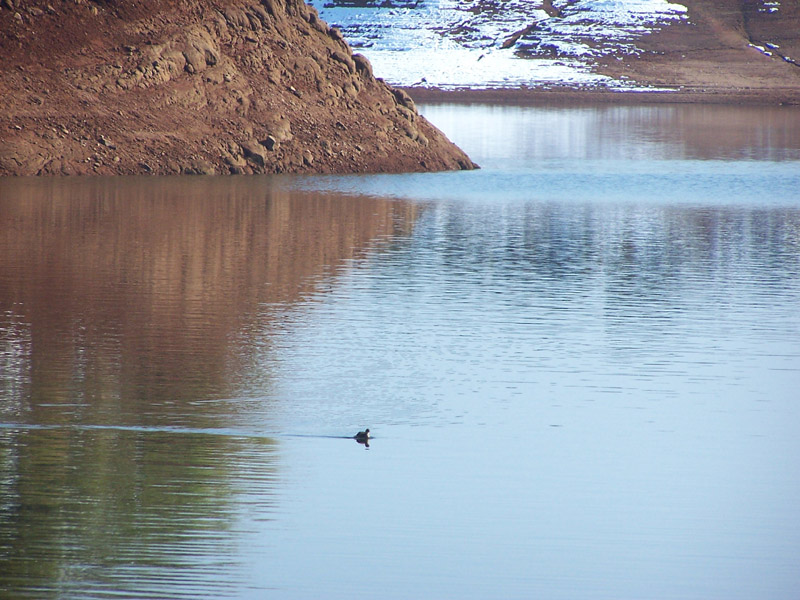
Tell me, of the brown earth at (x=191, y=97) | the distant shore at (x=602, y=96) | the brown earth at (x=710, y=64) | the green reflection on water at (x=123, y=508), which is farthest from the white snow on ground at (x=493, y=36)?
the green reflection on water at (x=123, y=508)

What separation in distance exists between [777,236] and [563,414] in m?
16.5

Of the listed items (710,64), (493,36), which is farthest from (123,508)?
(493,36)

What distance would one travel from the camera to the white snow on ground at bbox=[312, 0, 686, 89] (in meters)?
142

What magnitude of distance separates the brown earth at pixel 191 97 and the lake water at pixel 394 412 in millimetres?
11503

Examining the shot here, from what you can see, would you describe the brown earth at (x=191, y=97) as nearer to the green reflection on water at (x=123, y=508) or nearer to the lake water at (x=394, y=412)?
the lake water at (x=394, y=412)

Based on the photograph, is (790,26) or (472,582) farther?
(790,26)

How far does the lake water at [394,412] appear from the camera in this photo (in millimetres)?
8203

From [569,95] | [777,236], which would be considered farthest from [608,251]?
[569,95]

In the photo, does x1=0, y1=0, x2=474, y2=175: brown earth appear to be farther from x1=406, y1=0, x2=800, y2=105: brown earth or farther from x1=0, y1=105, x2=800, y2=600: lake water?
x1=406, y1=0, x2=800, y2=105: brown earth

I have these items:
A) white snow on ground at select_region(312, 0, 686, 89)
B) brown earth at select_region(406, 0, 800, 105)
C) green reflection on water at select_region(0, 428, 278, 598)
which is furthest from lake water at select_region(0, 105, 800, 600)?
white snow on ground at select_region(312, 0, 686, 89)

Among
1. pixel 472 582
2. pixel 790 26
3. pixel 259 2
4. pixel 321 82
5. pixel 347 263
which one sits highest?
pixel 790 26

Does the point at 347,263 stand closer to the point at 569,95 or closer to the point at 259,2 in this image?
the point at 259,2

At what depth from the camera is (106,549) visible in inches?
322

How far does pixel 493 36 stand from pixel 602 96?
37439mm
